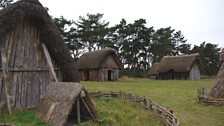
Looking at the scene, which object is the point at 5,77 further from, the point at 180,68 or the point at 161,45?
the point at 161,45

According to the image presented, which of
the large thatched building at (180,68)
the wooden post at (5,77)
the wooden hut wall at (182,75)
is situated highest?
the large thatched building at (180,68)

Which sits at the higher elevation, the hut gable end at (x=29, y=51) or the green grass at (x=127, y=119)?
the hut gable end at (x=29, y=51)

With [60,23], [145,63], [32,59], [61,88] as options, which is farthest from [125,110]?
[145,63]

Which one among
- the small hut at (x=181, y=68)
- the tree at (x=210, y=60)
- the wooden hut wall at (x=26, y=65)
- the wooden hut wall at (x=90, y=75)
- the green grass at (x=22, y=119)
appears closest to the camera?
the green grass at (x=22, y=119)

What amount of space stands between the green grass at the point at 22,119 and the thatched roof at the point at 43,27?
289 centimetres

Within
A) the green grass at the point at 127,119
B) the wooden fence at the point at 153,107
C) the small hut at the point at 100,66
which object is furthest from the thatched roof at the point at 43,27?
the small hut at the point at 100,66

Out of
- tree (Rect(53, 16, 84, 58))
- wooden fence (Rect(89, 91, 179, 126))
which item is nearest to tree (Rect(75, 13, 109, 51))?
tree (Rect(53, 16, 84, 58))

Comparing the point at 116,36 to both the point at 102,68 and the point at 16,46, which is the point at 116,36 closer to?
the point at 102,68

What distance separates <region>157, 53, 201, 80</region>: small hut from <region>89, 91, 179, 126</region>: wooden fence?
110ft

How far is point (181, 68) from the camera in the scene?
5238 cm

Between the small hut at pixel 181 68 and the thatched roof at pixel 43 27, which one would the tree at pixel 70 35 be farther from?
the thatched roof at pixel 43 27

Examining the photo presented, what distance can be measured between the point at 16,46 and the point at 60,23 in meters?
41.9

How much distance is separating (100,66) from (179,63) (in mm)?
17300

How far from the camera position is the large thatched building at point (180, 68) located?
52.4 m
